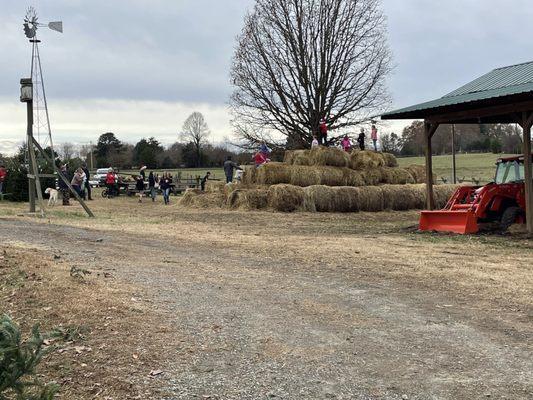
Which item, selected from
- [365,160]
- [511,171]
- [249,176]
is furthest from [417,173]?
[511,171]

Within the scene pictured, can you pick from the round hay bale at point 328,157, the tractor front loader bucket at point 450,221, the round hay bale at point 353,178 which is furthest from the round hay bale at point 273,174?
the tractor front loader bucket at point 450,221

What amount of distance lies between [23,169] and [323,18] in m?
18.4

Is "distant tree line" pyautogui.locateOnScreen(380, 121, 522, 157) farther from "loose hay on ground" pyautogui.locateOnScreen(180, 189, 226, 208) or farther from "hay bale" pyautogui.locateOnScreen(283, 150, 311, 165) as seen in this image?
"loose hay on ground" pyautogui.locateOnScreen(180, 189, 226, 208)

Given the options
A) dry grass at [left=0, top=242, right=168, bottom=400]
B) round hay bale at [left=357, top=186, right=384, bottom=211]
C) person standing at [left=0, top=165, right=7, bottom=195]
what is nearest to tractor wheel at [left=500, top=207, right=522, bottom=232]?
round hay bale at [left=357, top=186, right=384, bottom=211]

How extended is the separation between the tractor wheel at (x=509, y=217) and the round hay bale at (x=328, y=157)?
1108 centimetres

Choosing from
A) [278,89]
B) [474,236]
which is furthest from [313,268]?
[278,89]

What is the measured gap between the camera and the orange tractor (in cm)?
1449

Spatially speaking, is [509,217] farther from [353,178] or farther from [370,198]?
[353,178]

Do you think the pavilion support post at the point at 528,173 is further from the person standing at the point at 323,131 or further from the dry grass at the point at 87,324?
the person standing at the point at 323,131

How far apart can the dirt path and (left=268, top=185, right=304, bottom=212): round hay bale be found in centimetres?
1283

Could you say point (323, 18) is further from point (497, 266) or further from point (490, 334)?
point (490, 334)

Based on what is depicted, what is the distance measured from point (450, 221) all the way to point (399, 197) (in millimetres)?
9648

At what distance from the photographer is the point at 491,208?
580 inches

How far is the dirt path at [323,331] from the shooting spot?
4.19 m
